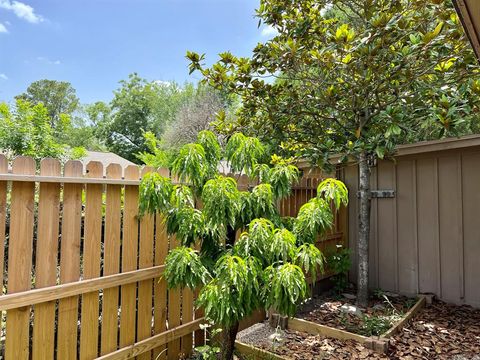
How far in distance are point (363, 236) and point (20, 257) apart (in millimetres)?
3576

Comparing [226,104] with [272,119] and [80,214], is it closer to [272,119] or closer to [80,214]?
[272,119]

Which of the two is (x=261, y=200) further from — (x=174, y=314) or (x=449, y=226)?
(x=449, y=226)

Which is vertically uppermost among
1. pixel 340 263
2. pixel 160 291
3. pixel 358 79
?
pixel 358 79

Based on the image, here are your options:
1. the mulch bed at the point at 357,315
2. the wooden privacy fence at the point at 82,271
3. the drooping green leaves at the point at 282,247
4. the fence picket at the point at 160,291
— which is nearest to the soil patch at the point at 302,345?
the mulch bed at the point at 357,315

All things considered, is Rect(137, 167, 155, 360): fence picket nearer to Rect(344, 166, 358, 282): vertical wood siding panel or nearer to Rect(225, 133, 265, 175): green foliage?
Rect(225, 133, 265, 175): green foliage

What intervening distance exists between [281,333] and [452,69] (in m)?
3.22

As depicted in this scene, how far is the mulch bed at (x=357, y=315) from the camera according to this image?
3.32m

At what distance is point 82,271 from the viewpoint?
2377 millimetres

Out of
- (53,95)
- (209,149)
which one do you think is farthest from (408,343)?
(53,95)

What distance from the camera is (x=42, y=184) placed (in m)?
2.12

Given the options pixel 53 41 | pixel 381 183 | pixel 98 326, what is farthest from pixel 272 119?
pixel 53 41

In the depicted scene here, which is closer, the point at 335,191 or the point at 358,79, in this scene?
the point at 335,191

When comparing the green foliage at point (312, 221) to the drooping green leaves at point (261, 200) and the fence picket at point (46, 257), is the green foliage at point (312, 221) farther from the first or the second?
the fence picket at point (46, 257)

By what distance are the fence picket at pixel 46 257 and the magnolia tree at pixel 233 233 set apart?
581 millimetres
